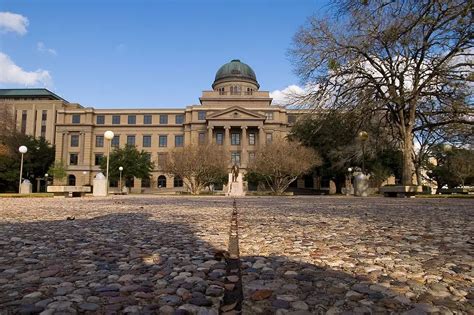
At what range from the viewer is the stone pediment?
68.4 metres

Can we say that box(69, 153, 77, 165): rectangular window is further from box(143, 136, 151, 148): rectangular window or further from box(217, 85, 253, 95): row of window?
box(217, 85, 253, 95): row of window

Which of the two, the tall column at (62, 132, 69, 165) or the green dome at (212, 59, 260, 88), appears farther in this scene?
the green dome at (212, 59, 260, 88)

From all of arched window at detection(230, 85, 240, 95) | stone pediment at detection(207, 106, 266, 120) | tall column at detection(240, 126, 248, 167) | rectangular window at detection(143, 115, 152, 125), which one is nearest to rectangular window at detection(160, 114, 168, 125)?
rectangular window at detection(143, 115, 152, 125)

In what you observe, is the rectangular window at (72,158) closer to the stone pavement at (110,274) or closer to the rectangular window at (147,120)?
the rectangular window at (147,120)

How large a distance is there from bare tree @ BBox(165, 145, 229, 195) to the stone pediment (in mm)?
27340

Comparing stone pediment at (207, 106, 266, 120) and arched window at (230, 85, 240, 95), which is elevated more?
arched window at (230, 85, 240, 95)

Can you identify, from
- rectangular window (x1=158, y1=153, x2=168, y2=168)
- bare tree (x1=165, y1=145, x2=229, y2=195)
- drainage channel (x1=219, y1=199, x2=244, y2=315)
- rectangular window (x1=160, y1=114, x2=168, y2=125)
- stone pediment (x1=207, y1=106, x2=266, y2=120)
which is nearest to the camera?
drainage channel (x1=219, y1=199, x2=244, y2=315)

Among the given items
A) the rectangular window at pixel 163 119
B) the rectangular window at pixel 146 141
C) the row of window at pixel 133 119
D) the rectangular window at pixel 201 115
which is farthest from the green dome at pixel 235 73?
the rectangular window at pixel 146 141

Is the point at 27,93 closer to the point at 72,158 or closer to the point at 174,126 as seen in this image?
the point at 72,158

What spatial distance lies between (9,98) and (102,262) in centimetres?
10408

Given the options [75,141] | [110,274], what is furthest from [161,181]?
[110,274]

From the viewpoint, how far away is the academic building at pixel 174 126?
2773 inches

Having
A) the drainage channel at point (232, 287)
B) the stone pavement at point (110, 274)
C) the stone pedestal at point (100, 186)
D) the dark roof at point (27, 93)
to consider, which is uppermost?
the dark roof at point (27, 93)

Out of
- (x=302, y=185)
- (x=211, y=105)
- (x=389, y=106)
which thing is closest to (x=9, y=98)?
(x=211, y=105)
